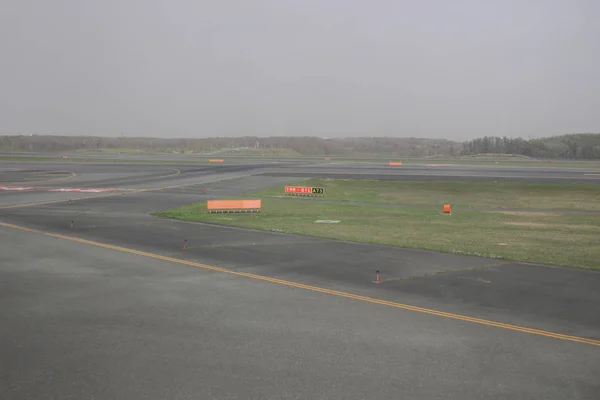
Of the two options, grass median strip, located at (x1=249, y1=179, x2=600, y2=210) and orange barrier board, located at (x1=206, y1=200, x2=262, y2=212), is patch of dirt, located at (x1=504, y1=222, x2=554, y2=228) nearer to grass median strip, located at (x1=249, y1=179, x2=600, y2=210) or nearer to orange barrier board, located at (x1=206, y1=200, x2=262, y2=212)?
grass median strip, located at (x1=249, y1=179, x2=600, y2=210)

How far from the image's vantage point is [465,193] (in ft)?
194

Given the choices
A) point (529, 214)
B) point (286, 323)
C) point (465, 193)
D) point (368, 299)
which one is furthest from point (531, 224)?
point (286, 323)

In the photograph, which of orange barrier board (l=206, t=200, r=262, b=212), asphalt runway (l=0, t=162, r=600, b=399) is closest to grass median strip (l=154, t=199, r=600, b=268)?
orange barrier board (l=206, t=200, r=262, b=212)

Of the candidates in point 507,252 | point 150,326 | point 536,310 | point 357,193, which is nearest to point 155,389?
point 150,326

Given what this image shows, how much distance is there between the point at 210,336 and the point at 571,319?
41.2ft

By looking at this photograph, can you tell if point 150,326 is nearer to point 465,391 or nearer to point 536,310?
point 465,391

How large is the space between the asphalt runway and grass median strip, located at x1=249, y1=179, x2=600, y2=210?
27281 mm

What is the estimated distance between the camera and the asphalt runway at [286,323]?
36.9 ft

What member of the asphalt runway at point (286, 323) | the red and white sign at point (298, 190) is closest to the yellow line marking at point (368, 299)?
the asphalt runway at point (286, 323)

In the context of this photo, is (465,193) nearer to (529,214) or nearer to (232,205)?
(529,214)

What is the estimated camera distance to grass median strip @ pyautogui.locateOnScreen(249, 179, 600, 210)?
49938 millimetres

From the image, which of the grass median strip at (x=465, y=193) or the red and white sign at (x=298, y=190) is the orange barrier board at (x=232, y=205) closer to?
the grass median strip at (x=465, y=193)

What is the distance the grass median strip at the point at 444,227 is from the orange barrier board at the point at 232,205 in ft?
3.24

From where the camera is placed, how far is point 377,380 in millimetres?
11367
